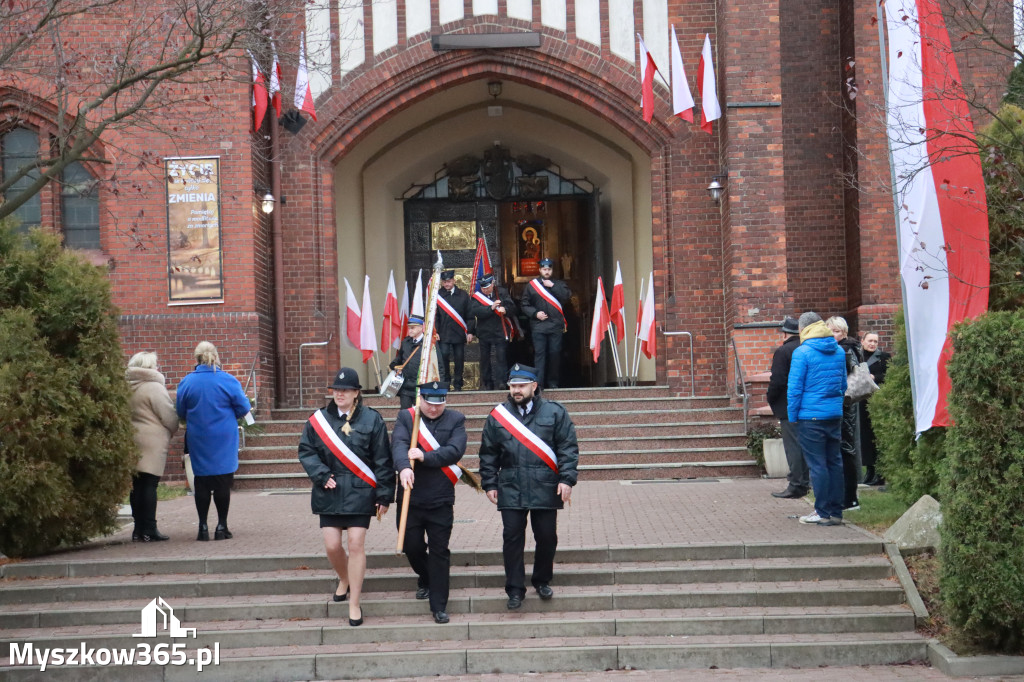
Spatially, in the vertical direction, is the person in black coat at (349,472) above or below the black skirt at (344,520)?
above

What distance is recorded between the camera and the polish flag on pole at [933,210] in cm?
882

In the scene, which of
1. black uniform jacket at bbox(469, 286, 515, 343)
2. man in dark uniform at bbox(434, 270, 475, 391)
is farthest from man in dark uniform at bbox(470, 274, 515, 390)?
man in dark uniform at bbox(434, 270, 475, 391)

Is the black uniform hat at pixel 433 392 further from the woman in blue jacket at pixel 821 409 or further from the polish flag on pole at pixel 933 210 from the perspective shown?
the polish flag on pole at pixel 933 210

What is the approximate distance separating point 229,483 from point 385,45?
9.48 meters

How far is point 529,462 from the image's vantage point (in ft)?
26.5

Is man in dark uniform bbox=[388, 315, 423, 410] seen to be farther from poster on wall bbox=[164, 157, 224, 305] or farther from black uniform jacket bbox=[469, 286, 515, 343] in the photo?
poster on wall bbox=[164, 157, 224, 305]

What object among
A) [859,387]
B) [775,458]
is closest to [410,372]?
[775,458]

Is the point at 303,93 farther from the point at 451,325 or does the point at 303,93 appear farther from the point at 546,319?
the point at 546,319

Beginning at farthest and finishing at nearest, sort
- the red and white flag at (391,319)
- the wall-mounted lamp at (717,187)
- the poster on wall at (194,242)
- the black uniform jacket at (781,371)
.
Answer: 1. the red and white flag at (391,319)
2. the wall-mounted lamp at (717,187)
3. the poster on wall at (194,242)
4. the black uniform jacket at (781,371)

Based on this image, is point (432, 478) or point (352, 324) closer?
point (432, 478)

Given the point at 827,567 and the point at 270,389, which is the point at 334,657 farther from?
the point at 270,389

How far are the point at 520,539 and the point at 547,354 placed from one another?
29.2 feet

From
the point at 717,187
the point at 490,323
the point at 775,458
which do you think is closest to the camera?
the point at 775,458

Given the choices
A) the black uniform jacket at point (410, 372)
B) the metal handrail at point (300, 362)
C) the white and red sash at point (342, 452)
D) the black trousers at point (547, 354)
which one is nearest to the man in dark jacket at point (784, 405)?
the white and red sash at point (342, 452)
